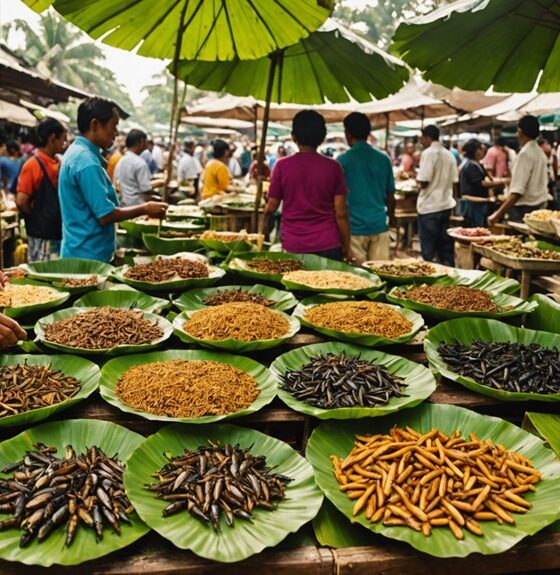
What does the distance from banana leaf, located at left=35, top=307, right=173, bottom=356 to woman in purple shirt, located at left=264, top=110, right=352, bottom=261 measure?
1884 millimetres

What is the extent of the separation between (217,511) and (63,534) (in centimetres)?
37

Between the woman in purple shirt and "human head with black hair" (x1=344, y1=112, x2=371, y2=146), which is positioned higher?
"human head with black hair" (x1=344, y1=112, x2=371, y2=146)

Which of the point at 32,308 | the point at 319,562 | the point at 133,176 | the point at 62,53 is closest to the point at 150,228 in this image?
the point at 133,176

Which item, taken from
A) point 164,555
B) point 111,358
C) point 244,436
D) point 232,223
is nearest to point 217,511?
point 164,555

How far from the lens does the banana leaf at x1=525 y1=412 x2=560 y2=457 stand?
5.82 ft

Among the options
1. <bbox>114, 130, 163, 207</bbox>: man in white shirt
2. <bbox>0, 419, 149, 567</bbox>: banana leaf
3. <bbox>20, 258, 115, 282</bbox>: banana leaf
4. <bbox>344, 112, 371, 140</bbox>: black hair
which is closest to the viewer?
<bbox>0, 419, 149, 567</bbox>: banana leaf

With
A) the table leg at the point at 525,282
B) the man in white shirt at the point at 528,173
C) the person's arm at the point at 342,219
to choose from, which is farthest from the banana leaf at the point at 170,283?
the man in white shirt at the point at 528,173

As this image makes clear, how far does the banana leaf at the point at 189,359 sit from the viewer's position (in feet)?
5.73

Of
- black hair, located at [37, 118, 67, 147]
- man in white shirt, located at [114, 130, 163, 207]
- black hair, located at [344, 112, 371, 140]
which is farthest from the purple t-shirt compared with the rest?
man in white shirt, located at [114, 130, 163, 207]

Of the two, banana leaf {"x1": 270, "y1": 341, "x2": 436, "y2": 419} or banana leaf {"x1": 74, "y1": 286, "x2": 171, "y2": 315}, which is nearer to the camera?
banana leaf {"x1": 270, "y1": 341, "x2": 436, "y2": 419}

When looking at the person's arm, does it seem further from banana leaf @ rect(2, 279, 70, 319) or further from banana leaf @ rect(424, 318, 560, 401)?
banana leaf @ rect(2, 279, 70, 319)

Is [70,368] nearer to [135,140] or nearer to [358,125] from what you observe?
[358,125]

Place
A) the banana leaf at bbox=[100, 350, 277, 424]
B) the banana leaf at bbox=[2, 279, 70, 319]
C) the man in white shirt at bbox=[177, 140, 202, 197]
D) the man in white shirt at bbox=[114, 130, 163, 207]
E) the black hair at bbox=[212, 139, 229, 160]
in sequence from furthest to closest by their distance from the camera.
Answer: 1. the man in white shirt at bbox=[177, 140, 202, 197]
2. the black hair at bbox=[212, 139, 229, 160]
3. the man in white shirt at bbox=[114, 130, 163, 207]
4. the banana leaf at bbox=[2, 279, 70, 319]
5. the banana leaf at bbox=[100, 350, 277, 424]

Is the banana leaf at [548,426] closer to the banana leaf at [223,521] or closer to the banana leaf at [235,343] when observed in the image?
the banana leaf at [223,521]
